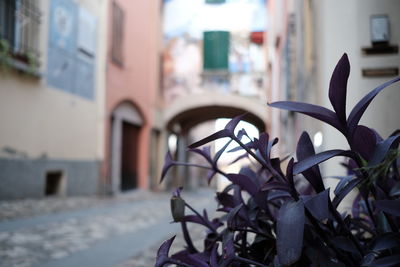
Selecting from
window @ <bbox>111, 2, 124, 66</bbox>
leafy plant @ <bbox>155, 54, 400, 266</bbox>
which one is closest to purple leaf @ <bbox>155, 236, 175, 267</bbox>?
leafy plant @ <bbox>155, 54, 400, 266</bbox>

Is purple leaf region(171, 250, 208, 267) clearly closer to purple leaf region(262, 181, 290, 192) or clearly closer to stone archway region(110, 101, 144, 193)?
purple leaf region(262, 181, 290, 192)

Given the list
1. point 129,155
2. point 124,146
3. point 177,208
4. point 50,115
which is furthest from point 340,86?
point 129,155

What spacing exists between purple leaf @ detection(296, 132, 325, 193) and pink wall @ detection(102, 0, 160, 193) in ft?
30.3

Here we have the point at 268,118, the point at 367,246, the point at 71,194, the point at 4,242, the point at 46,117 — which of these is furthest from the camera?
the point at 268,118

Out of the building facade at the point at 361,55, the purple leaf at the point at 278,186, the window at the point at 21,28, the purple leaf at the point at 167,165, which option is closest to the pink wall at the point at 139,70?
the window at the point at 21,28

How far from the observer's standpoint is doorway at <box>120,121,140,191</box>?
11.5m

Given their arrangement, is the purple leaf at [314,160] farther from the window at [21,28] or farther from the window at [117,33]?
the window at [117,33]

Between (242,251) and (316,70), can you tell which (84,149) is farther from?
(242,251)

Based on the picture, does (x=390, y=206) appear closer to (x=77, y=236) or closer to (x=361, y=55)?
(x=361, y=55)

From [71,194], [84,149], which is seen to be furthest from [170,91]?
[71,194]

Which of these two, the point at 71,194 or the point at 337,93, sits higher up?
the point at 337,93

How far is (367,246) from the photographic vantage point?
36.9 inches

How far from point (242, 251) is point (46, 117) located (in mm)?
7178

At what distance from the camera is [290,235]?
0.75m
